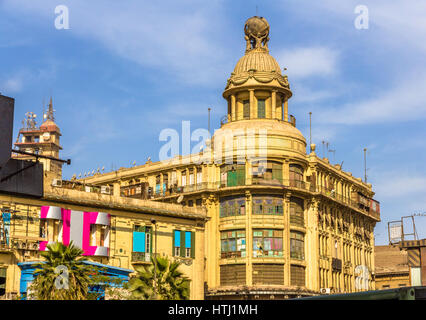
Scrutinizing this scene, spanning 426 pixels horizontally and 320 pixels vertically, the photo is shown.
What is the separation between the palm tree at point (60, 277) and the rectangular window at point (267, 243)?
1531 inches

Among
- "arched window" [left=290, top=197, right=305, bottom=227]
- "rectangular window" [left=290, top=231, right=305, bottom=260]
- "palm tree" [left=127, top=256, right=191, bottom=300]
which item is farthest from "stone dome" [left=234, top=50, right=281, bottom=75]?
"palm tree" [left=127, top=256, right=191, bottom=300]

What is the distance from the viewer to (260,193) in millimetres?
85812

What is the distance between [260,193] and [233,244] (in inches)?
260

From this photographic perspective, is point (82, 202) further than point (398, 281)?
No

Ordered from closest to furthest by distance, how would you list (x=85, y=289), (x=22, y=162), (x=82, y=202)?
(x=22, y=162) → (x=85, y=289) → (x=82, y=202)

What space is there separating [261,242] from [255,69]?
21896 millimetres

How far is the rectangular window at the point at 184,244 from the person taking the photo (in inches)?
2817

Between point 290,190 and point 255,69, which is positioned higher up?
point 255,69

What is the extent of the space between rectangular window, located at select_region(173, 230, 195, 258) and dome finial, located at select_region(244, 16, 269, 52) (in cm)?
3289

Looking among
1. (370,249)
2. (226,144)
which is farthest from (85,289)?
(370,249)

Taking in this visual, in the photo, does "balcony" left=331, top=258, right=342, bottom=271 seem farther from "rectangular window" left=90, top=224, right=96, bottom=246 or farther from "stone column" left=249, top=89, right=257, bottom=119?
"rectangular window" left=90, top=224, right=96, bottom=246

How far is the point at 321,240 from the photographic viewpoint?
297 feet

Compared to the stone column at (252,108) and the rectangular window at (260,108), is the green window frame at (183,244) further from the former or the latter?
the rectangular window at (260,108)

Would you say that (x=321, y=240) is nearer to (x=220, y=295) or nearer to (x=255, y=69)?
(x=220, y=295)
